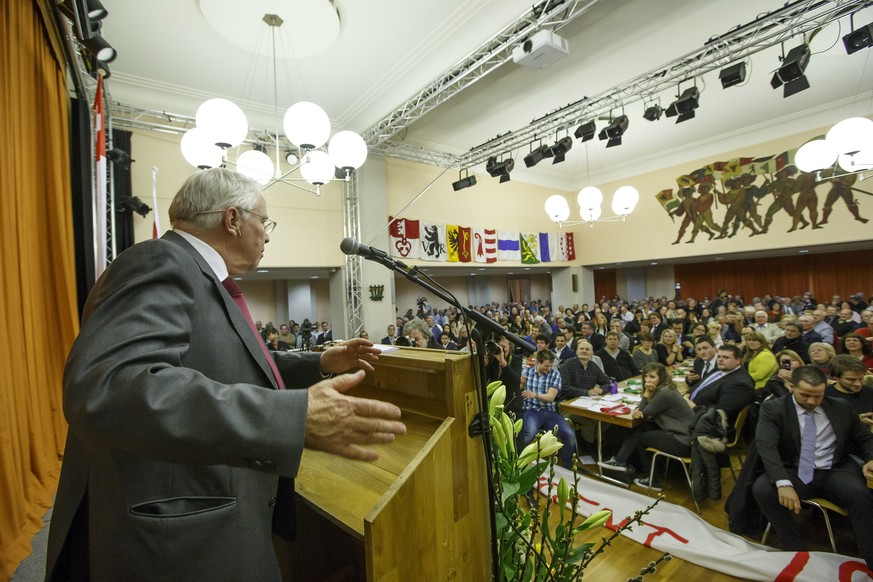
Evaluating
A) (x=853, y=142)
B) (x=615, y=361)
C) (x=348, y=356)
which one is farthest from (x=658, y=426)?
(x=348, y=356)

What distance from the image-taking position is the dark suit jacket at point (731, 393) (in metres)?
3.56

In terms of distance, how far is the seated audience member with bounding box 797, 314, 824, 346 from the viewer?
580 cm

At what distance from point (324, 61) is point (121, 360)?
580 cm

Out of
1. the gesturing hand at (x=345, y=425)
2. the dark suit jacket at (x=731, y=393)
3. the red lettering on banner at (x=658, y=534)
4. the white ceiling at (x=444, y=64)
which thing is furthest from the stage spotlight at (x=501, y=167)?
the gesturing hand at (x=345, y=425)

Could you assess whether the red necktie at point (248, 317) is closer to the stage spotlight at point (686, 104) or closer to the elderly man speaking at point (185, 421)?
the elderly man speaking at point (185, 421)

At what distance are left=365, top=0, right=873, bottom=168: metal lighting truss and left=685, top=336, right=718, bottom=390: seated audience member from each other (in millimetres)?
3317

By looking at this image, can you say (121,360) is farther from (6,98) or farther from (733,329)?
(733,329)

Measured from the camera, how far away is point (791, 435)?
2855 millimetres

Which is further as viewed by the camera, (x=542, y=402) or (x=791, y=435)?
(x=542, y=402)

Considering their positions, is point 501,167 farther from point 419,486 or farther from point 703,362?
point 419,486

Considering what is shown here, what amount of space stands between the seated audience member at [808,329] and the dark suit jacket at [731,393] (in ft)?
10.7

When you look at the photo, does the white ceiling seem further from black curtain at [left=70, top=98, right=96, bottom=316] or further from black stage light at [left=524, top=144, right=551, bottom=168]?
black curtain at [left=70, top=98, right=96, bottom=316]

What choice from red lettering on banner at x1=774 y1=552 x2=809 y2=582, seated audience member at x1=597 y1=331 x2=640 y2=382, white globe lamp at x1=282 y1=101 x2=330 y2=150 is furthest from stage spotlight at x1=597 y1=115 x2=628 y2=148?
red lettering on banner at x1=774 y1=552 x2=809 y2=582

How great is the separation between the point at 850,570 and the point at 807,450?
2.24 ft
